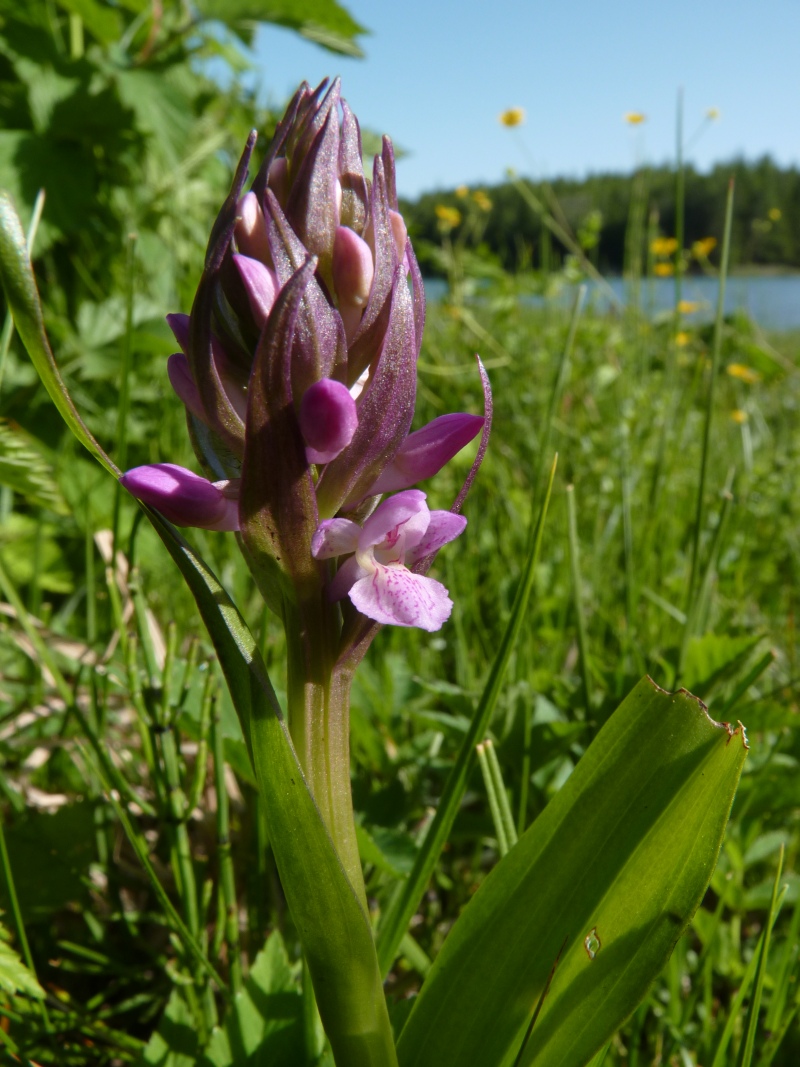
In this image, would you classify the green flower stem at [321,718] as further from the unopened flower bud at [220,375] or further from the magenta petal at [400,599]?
the unopened flower bud at [220,375]

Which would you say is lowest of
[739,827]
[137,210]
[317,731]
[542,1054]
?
[739,827]

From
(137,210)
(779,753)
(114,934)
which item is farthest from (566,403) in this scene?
(114,934)

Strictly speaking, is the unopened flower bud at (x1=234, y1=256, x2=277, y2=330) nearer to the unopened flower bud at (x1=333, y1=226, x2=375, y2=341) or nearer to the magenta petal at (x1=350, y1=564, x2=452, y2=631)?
the unopened flower bud at (x1=333, y1=226, x2=375, y2=341)

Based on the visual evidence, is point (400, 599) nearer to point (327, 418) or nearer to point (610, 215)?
point (327, 418)

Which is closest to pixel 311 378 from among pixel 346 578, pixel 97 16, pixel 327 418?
pixel 327 418

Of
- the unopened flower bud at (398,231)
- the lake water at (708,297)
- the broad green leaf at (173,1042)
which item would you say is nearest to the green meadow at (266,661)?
the broad green leaf at (173,1042)

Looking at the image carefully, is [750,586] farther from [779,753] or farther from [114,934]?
[114,934]

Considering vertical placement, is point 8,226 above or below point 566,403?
above
